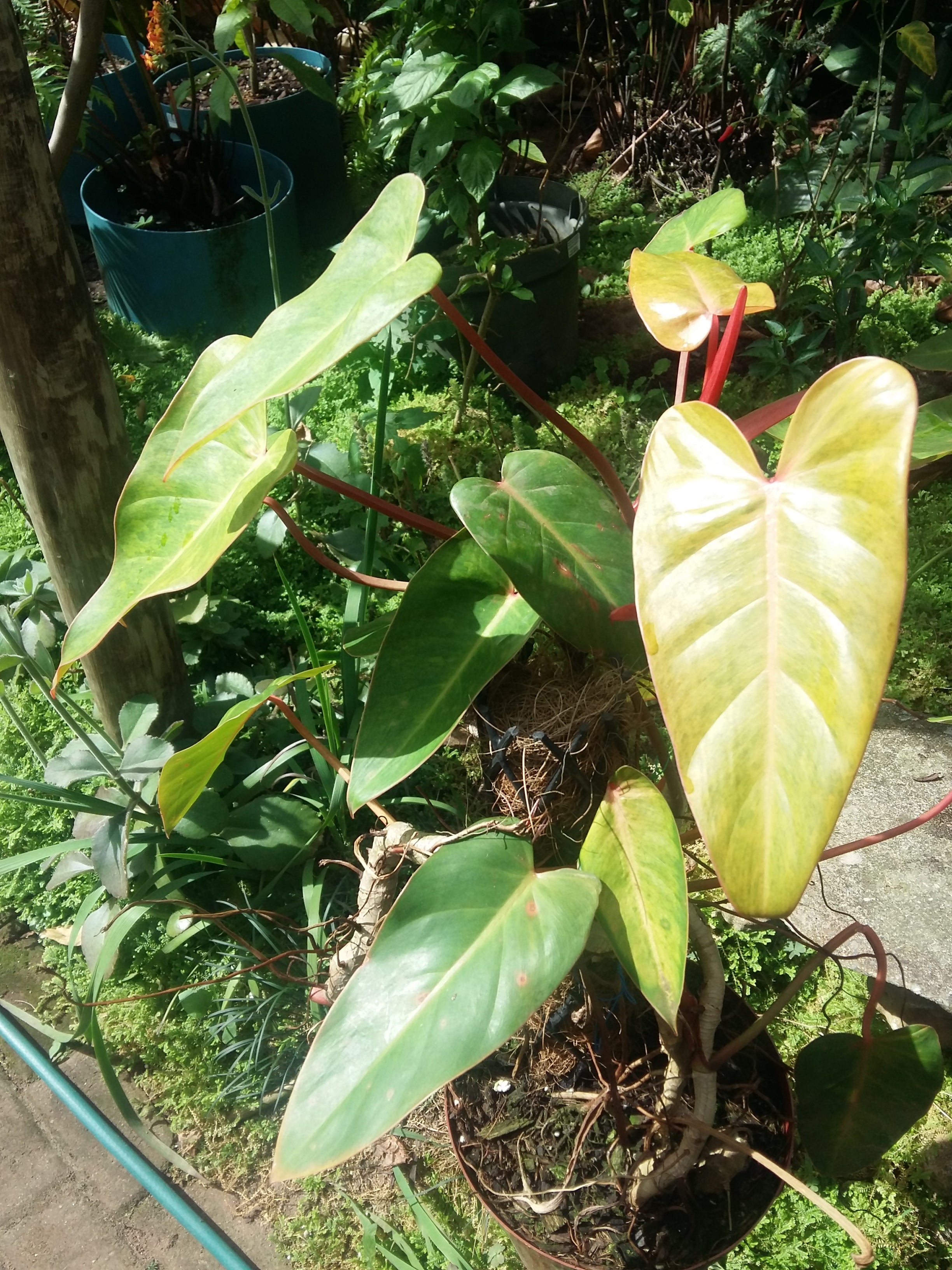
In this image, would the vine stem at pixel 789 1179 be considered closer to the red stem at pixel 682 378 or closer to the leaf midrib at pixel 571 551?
the leaf midrib at pixel 571 551

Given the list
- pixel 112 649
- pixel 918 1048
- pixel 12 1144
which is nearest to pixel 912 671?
pixel 918 1048

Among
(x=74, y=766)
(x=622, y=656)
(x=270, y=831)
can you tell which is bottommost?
(x=270, y=831)

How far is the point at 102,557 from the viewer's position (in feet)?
4.15

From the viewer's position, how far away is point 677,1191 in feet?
3.58

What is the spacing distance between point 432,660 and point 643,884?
28 cm

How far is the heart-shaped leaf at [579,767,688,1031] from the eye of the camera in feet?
2.36

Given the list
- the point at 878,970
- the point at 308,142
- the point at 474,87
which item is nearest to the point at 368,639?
the point at 878,970

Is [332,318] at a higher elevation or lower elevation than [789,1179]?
higher

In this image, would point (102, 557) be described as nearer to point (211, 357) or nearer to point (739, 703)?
point (211, 357)

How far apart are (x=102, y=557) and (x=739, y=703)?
1003 millimetres

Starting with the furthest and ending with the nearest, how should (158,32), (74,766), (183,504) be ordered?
(158,32) < (74,766) < (183,504)

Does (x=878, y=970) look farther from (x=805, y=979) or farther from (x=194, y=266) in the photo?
(x=194, y=266)

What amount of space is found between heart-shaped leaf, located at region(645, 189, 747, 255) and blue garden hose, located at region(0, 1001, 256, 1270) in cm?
130

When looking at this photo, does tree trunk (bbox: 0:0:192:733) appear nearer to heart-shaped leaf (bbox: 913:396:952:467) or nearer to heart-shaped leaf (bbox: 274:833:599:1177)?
heart-shaped leaf (bbox: 274:833:599:1177)
